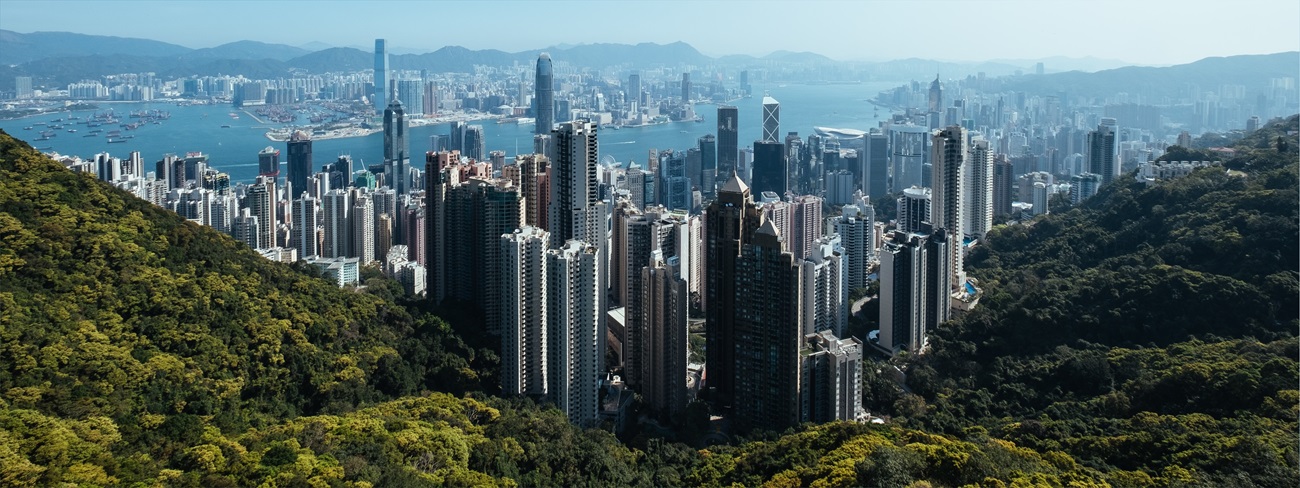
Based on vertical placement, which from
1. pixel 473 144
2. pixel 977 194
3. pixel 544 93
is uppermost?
pixel 544 93

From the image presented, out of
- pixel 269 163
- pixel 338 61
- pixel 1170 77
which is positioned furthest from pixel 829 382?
pixel 338 61

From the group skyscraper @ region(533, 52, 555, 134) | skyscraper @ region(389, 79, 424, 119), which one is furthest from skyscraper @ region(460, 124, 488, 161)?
skyscraper @ region(389, 79, 424, 119)

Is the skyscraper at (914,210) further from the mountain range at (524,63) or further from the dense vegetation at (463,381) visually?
the mountain range at (524,63)

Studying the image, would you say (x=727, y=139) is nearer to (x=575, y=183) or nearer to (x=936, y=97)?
(x=936, y=97)

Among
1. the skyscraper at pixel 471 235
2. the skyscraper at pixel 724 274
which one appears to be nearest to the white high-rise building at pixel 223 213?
A: the skyscraper at pixel 471 235

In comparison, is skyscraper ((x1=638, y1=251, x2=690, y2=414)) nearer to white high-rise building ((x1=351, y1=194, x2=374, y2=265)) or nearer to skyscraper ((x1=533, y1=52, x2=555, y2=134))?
white high-rise building ((x1=351, y1=194, x2=374, y2=265))

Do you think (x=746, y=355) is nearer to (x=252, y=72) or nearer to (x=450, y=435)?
(x=450, y=435)
